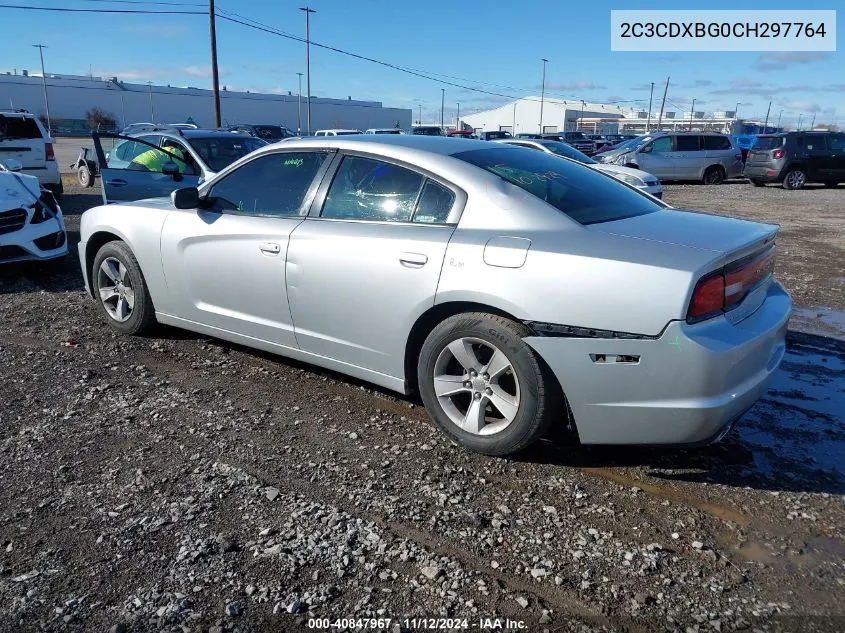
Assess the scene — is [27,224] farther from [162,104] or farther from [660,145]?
[162,104]

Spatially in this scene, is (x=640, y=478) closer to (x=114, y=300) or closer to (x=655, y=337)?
(x=655, y=337)

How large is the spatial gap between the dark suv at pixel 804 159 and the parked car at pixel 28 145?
735 inches

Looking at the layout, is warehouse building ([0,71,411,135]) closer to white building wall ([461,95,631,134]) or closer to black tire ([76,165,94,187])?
white building wall ([461,95,631,134])

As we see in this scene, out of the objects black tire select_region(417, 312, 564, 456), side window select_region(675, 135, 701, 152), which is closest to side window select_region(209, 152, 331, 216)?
black tire select_region(417, 312, 564, 456)

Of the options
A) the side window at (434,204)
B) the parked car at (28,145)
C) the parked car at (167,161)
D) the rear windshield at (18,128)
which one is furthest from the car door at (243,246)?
the rear windshield at (18,128)

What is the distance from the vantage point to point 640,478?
3234 mm

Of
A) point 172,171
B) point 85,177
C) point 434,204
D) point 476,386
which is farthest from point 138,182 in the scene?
point 85,177

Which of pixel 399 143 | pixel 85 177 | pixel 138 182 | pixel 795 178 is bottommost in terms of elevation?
pixel 85 177

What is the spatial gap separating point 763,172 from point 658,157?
10.2 feet

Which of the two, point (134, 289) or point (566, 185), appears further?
point (134, 289)

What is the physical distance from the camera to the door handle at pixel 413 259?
3395 millimetres

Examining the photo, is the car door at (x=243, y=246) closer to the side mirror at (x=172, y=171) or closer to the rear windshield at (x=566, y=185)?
the rear windshield at (x=566, y=185)

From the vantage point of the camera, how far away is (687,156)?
21.7m

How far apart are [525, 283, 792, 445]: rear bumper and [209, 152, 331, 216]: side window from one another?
186 centimetres
